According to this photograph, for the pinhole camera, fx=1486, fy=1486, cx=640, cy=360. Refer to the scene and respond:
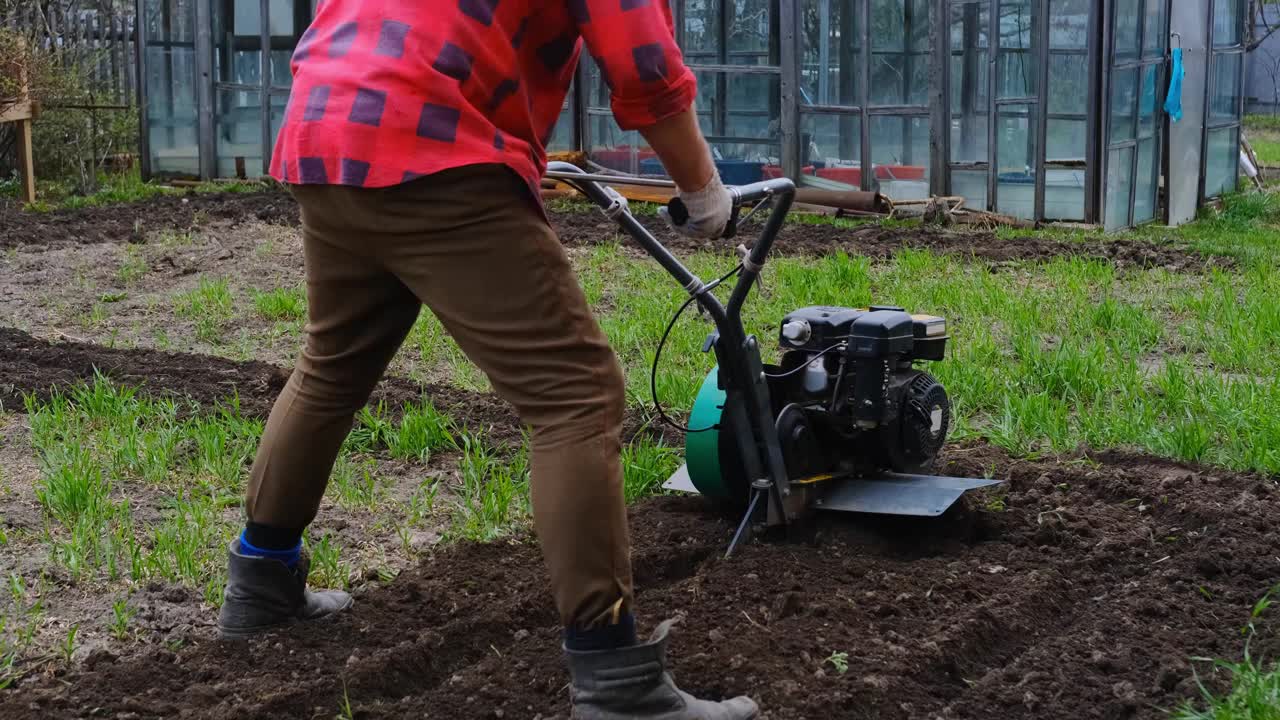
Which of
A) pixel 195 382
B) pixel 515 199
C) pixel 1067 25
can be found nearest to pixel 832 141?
pixel 1067 25

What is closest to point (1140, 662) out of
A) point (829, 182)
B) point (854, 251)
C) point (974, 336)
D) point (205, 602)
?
point (205, 602)

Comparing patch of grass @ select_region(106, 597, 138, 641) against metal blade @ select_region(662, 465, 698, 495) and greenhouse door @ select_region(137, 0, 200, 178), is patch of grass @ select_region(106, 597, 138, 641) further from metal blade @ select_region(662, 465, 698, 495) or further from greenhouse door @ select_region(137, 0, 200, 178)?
greenhouse door @ select_region(137, 0, 200, 178)

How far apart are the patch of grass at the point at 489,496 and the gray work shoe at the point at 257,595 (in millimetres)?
766

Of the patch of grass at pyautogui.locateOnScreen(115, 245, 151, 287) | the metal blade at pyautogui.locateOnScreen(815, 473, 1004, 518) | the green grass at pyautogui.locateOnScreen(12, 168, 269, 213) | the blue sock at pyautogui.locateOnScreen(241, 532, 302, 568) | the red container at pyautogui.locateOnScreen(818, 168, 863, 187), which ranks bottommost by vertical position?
the metal blade at pyautogui.locateOnScreen(815, 473, 1004, 518)

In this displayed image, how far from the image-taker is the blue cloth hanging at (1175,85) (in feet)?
37.5

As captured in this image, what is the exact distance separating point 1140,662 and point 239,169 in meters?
12.5

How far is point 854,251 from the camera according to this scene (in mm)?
9266

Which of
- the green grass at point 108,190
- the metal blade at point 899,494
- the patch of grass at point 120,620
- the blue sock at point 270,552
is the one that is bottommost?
the patch of grass at point 120,620

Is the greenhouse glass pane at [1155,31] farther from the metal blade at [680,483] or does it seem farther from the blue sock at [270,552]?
the blue sock at [270,552]

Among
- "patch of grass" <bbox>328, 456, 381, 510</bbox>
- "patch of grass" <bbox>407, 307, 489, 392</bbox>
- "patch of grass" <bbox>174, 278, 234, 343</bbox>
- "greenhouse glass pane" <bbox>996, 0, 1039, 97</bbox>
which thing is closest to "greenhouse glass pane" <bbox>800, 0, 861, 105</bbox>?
"greenhouse glass pane" <bbox>996, 0, 1039, 97</bbox>

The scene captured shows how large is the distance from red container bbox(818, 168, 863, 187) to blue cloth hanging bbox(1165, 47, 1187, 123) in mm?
2422

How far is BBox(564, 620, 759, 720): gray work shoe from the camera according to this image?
2531 mm

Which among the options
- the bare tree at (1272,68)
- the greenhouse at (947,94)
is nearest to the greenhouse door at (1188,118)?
the greenhouse at (947,94)

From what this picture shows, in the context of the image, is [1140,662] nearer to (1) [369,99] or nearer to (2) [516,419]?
(1) [369,99]
